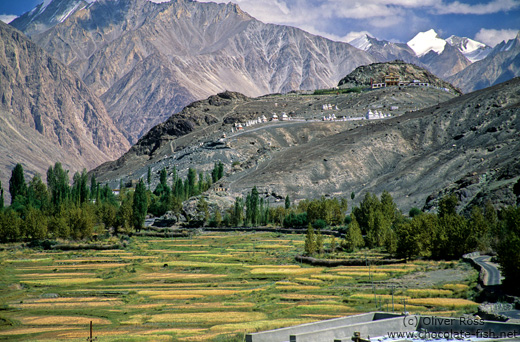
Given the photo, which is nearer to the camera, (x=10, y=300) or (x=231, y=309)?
(x=231, y=309)

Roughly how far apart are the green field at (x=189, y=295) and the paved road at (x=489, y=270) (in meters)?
1.90

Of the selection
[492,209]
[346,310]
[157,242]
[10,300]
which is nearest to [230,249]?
[157,242]

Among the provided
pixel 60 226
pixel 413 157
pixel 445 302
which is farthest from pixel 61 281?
pixel 413 157

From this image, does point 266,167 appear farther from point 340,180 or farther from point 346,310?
point 346,310

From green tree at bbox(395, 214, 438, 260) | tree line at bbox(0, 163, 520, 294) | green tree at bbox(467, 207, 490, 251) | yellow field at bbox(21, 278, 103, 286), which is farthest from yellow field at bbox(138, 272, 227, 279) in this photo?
green tree at bbox(467, 207, 490, 251)

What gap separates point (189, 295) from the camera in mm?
55812

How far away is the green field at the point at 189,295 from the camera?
42.9 m

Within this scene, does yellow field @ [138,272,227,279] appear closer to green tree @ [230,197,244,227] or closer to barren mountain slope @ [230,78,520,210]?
barren mountain slope @ [230,78,520,210]

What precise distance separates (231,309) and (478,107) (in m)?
159

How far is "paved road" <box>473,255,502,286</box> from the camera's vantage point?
53009mm

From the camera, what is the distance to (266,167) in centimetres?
18575

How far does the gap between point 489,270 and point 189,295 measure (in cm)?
2940

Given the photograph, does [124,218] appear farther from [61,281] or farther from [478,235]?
[478,235]

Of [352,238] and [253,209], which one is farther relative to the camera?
[253,209]
